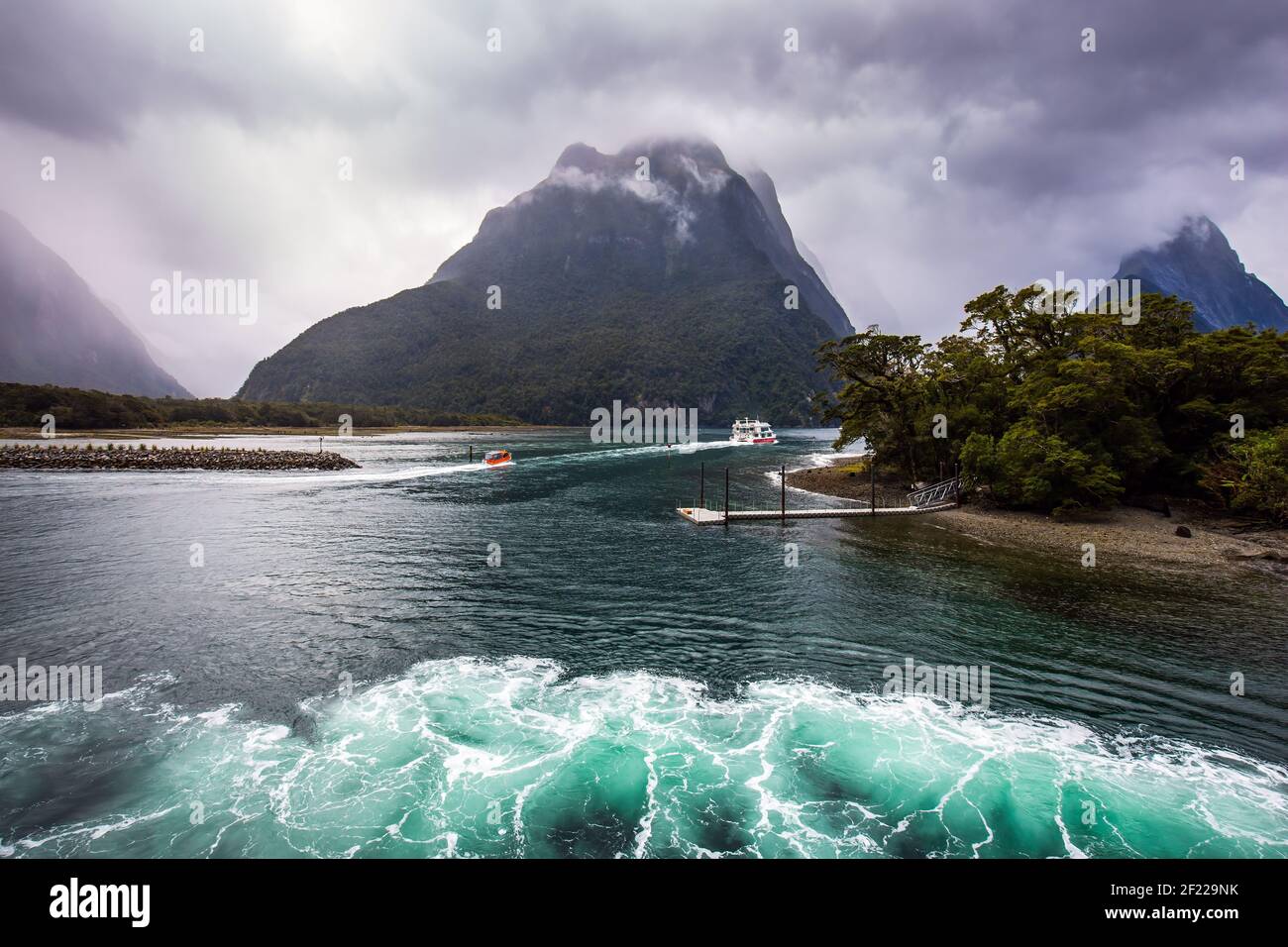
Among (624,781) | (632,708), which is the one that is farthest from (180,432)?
(624,781)

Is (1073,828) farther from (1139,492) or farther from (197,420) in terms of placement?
(197,420)

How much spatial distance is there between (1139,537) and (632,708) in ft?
125

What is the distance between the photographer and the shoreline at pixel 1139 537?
99.1ft

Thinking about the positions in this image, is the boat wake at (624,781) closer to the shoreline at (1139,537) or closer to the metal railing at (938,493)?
the shoreline at (1139,537)

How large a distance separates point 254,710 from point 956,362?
6024 cm

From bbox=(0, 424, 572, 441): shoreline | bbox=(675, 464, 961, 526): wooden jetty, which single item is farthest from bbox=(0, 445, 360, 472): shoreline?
bbox=(675, 464, 961, 526): wooden jetty

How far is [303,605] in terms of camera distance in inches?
940

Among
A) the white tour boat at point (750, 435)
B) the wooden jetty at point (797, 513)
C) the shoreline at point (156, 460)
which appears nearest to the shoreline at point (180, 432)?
the shoreline at point (156, 460)

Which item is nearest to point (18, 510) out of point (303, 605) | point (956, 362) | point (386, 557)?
point (386, 557)

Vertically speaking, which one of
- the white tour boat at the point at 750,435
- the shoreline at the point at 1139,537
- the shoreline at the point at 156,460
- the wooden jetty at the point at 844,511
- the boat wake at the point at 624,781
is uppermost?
the white tour boat at the point at 750,435

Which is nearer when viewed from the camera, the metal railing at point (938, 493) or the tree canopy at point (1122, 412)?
the tree canopy at point (1122, 412)

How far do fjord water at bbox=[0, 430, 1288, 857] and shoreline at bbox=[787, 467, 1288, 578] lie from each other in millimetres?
1896

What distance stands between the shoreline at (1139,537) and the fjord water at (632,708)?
6.22 ft

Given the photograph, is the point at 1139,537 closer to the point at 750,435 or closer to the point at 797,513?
the point at 797,513
